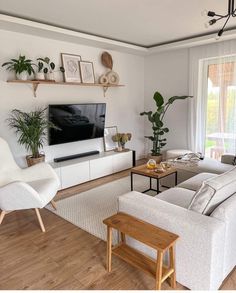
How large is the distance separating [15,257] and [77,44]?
3.53 meters

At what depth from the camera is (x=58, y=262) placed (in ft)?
7.00

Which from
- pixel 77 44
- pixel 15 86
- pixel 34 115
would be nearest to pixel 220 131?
pixel 77 44

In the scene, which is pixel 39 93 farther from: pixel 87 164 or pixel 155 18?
pixel 155 18

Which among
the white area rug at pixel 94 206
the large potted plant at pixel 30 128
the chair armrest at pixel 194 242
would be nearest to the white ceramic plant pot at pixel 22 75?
the large potted plant at pixel 30 128

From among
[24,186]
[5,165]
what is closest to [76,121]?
[5,165]

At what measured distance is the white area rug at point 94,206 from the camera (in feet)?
9.07

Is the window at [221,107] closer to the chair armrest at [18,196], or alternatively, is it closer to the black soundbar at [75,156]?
the black soundbar at [75,156]

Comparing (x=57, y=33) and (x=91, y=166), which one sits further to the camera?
(x=91, y=166)

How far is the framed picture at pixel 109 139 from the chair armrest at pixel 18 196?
8.57 ft

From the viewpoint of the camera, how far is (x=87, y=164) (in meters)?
4.18

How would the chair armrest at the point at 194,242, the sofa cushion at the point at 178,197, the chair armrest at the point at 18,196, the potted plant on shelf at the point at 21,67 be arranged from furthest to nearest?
the potted plant on shelf at the point at 21,67
the chair armrest at the point at 18,196
the sofa cushion at the point at 178,197
the chair armrest at the point at 194,242

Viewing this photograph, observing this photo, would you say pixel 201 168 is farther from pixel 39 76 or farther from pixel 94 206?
pixel 39 76

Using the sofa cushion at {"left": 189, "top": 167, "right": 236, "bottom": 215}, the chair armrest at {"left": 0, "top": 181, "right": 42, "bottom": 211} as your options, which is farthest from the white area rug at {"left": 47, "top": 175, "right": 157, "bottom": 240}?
the sofa cushion at {"left": 189, "top": 167, "right": 236, "bottom": 215}

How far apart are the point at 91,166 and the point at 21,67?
1.92 metres
